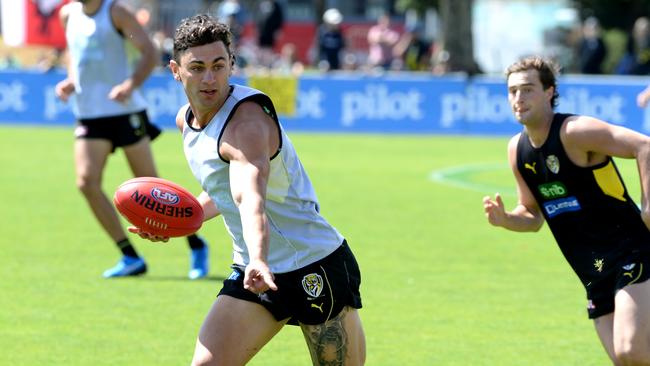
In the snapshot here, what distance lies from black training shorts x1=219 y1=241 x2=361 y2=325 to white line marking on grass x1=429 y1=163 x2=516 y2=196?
1054 cm

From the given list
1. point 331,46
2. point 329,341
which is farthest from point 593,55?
point 329,341

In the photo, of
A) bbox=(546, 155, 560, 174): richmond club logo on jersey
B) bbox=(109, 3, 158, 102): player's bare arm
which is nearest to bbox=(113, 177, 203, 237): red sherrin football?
bbox=(546, 155, 560, 174): richmond club logo on jersey

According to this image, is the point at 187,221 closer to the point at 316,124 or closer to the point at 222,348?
the point at 222,348

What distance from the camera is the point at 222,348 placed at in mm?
5410

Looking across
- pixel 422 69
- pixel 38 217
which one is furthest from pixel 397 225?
pixel 422 69

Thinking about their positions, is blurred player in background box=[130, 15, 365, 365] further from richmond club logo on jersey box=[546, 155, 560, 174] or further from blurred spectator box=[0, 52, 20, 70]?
blurred spectator box=[0, 52, 20, 70]

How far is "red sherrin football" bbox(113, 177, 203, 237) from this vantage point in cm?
606

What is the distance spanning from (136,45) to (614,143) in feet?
16.1

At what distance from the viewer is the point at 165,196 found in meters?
6.17

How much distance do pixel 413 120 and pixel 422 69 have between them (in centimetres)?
1149

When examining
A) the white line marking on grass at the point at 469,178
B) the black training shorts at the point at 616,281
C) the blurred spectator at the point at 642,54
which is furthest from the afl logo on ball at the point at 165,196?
the blurred spectator at the point at 642,54

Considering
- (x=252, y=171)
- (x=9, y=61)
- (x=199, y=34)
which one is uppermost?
(x=199, y=34)

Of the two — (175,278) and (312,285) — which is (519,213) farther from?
(175,278)

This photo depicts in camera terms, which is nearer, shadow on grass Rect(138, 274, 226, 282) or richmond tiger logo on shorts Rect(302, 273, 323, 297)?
richmond tiger logo on shorts Rect(302, 273, 323, 297)
